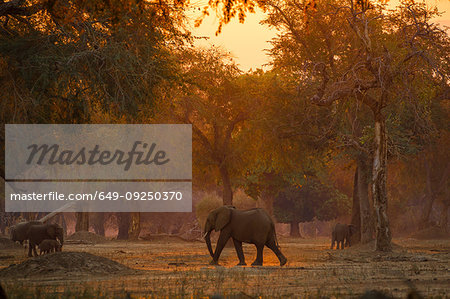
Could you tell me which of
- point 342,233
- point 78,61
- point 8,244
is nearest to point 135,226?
point 8,244

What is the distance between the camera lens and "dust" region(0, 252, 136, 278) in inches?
661

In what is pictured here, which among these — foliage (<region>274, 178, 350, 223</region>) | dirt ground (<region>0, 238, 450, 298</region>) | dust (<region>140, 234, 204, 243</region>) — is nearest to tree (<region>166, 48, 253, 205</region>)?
dust (<region>140, 234, 204, 243</region>)

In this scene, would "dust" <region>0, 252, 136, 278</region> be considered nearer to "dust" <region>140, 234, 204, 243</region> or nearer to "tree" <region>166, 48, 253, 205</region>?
"tree" <region>166, 48, 253, 205</region>

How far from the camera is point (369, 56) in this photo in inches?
1035

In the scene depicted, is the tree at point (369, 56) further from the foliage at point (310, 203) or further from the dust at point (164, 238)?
the foliage at point (310, 203)

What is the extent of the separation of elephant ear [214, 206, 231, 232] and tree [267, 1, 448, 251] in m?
7.00

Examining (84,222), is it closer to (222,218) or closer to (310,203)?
(310,203)

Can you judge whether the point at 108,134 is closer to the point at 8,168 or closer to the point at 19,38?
the point at 8,168

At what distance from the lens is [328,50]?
31844 mm

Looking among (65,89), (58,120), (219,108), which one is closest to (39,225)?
(58,120)

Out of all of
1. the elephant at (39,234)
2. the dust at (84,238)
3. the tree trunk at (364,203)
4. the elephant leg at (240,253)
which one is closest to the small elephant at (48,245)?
the elephant at (39,234)

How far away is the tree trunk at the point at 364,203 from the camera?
34.2 m

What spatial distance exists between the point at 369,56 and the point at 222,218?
8.85 metres

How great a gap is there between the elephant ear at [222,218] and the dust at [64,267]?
4.50m
